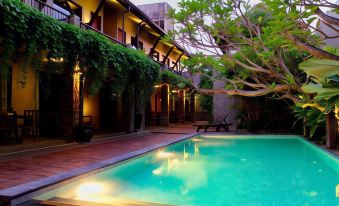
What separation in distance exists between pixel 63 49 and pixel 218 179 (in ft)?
17.6

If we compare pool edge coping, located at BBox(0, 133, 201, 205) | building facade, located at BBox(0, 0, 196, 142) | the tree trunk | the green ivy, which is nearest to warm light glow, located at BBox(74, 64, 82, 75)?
the green ivy

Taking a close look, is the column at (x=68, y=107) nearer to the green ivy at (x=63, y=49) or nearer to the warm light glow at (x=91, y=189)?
the green ivy at (x=63, y=49)

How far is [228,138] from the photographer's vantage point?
15039 millimetres

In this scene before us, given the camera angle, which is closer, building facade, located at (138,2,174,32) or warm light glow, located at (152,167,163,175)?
warm light glow, located at (152,167,163,175)

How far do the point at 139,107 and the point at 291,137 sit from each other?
A: 23.9 feet

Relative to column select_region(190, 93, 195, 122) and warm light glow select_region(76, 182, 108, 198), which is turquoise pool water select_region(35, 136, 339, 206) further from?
column select_region(190, 93, 195, 122)

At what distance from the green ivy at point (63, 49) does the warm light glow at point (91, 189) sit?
3.31 meters

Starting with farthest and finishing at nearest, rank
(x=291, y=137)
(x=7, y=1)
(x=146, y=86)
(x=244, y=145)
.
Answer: (x=291, y=137)
(x=146, y=86)
(x=244, y=145)
(x=7, y=1)

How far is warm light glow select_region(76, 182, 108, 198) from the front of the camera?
17.4ft

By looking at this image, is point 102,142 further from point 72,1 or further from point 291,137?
point 291,137

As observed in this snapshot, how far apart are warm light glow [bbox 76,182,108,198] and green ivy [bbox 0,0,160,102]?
331cm

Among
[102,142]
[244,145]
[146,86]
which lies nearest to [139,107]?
[146,86]

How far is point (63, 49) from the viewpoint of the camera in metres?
8.73

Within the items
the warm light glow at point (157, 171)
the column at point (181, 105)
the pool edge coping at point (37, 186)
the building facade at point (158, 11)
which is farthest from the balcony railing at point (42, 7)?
the building facade at point (158, 11)
